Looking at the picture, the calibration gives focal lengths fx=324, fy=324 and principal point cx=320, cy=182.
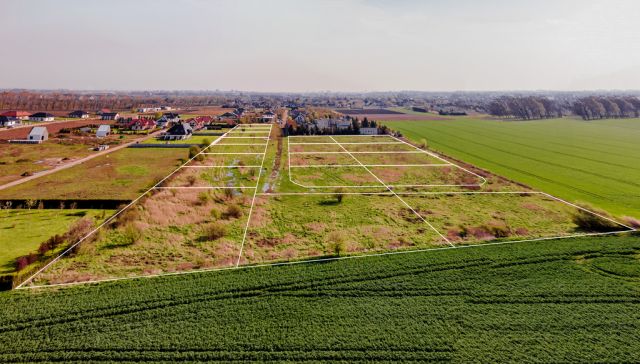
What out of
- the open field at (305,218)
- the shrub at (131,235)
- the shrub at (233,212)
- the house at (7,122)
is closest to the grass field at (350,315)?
the open field at (305,218)

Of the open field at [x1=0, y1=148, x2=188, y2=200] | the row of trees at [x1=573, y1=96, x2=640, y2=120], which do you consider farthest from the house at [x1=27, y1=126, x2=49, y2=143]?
the row of trees at [x1=573, y1=96, x2=640, y2=120]

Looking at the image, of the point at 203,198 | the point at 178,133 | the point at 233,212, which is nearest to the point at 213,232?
the point at 233,212

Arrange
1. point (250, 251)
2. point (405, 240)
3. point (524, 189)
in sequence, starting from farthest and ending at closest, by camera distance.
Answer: point (524, 189) → point (405, 240) → point (250, 251)

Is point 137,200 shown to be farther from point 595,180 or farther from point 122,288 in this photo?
point 595,180

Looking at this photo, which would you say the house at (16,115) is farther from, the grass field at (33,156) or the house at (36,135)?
the grass field at (33,156)

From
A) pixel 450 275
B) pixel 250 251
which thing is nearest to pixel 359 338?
pixel 450 275

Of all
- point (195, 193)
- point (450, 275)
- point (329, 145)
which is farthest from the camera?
point (329, 145)
